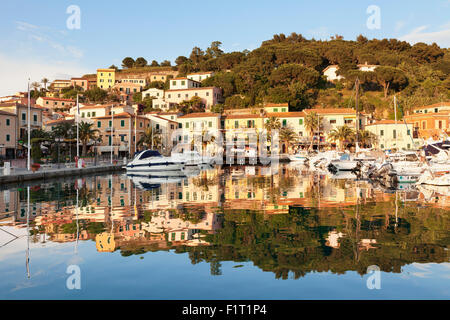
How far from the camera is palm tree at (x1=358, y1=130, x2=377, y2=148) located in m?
68.3

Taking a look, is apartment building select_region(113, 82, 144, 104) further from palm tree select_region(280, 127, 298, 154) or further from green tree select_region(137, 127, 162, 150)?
palm tree select_region(280, 127, 298, 154)

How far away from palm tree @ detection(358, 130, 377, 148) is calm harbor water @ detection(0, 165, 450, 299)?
54.5m

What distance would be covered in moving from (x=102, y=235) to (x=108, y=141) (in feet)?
188

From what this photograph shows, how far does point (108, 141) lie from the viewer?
65188mm

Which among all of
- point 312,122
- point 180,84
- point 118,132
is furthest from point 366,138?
point 180,84

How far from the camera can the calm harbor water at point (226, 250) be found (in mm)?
6688

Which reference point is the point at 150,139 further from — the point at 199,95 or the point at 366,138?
the point at 366,138

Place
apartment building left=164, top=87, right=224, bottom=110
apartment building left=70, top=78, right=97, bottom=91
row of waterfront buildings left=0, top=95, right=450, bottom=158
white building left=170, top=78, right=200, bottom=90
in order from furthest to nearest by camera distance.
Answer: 1. apartment building left=70, top=78, right=97, bottom=91
2. white building left=170, top=78, right=200, bottom=90
3. apartment building left=164, top=87, right=224, bottom=110
4. row of waterfront buildings left=0, top=95, right=450, bottom=158

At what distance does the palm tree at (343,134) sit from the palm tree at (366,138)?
2.02 metres

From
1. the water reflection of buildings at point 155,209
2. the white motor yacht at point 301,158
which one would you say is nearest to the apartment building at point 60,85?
the white motor yacht at point 301,158

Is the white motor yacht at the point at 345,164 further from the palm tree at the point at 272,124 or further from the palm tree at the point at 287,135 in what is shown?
the palm tree at the point at 272,124

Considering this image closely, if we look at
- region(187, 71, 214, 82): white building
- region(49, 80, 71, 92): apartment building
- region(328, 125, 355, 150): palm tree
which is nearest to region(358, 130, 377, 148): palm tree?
region(328, 125, 355, 150): palm tree

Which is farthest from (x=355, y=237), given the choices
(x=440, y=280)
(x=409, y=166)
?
(x=409, y=166)
